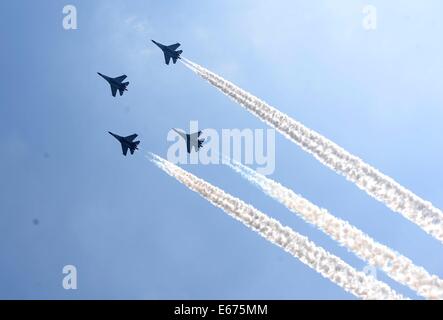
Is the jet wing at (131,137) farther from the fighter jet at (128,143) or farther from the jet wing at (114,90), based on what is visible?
the jet wing at (114,90)

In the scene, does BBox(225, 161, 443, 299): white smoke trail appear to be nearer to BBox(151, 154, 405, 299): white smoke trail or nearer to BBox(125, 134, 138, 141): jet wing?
BBox(151, 154, 405, 299): white smoke trail

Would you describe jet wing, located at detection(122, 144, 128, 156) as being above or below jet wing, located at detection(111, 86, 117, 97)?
below

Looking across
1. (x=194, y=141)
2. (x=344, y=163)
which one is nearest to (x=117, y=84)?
(x=194, y=141)

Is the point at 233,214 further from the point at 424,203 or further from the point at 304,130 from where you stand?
the point at 424,203

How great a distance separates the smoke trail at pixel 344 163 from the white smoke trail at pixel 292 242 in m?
9.52

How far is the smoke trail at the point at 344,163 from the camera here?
7125 centimetres

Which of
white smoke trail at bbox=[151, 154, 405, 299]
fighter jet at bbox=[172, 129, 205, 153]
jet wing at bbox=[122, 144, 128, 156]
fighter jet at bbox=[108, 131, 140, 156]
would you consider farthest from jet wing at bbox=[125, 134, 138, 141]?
white smoke trail at bbox=[151, 154, 405, 299]

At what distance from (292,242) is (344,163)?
11.8 metres

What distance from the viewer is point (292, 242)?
238ft

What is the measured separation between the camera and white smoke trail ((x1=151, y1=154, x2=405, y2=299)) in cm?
6612

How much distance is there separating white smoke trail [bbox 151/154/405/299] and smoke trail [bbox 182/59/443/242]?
31.2 feet

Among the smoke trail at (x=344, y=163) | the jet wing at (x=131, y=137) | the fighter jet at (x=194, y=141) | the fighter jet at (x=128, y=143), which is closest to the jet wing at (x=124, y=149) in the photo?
the fighter jet at (x=128, y=143)
